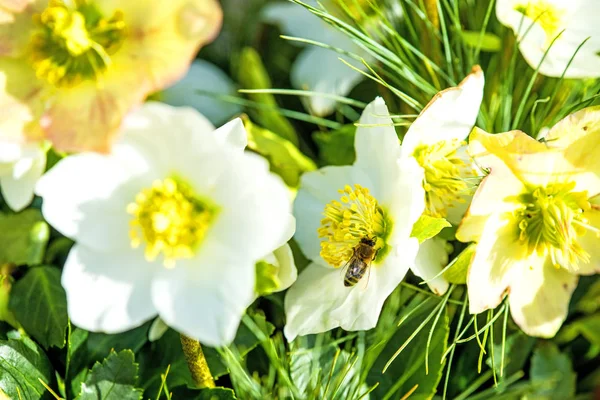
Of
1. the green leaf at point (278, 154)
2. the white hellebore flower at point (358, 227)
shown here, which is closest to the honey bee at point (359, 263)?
the white hellebore flower at point (358, 227)

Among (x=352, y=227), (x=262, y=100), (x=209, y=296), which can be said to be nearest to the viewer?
(x=209, y=296)

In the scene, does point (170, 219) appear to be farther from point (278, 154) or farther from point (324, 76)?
point (324, 76)

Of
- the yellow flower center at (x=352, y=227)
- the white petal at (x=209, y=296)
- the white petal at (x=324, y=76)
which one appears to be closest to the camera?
the white petal at (x=209, y=296)

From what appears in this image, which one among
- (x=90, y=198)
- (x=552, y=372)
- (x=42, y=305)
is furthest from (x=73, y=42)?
(x=552, y=372)

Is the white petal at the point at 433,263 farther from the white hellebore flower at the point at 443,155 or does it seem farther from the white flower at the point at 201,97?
the white flower at the point at 201,97

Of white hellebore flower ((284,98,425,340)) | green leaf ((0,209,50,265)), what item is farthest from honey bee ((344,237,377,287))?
green leaf ((0,209,50,265))

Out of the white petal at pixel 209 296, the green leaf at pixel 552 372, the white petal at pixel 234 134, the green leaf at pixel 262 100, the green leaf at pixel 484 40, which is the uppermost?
the white petal at pixel 234 134

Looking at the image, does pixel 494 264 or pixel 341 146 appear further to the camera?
pixel 341 146
